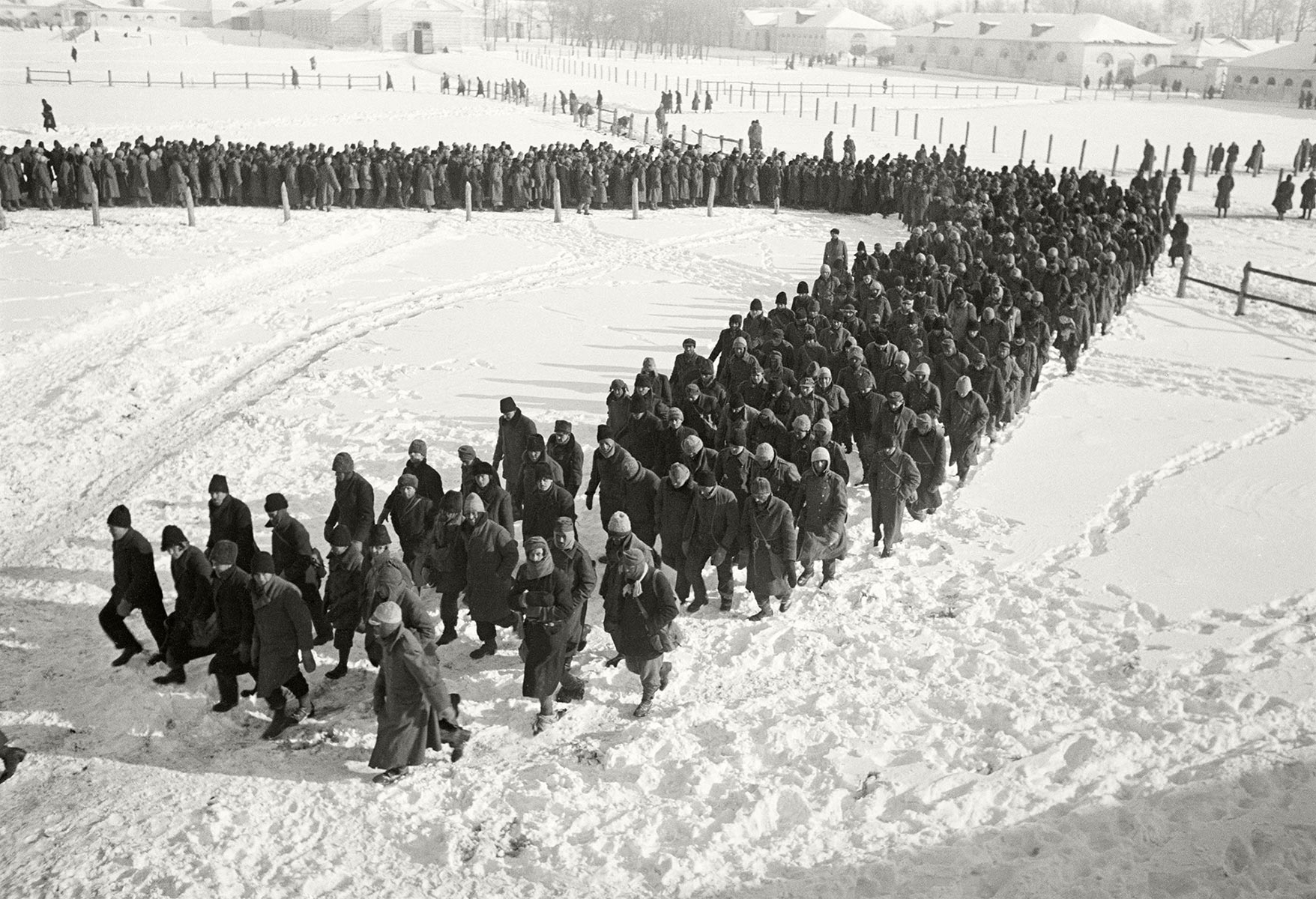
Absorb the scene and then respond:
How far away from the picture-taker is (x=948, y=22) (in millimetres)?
84562

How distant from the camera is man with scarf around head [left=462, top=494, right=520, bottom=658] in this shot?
7.08 metres

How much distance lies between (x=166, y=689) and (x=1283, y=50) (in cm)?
7155

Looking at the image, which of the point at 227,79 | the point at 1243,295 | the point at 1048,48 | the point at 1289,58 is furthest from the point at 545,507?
the point at 1048,48

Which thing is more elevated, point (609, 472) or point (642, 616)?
point (609, 472)

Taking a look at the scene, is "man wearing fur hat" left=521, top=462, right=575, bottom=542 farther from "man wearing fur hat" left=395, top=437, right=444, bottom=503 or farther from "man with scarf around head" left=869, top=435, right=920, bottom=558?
"man with scarf around head" left=869, top=435, right=920, bottom=558

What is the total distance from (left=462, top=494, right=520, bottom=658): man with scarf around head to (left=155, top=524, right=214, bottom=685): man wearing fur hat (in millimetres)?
1592

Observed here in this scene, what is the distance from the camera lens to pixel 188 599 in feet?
21.7

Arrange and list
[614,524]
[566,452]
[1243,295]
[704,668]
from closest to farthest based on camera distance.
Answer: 1. [614,524]
2. [704,668]
3. [566,452]
4. [1243,295]

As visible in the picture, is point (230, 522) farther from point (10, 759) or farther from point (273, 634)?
point (10, 759)

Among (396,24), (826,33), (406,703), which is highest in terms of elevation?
(826,33)

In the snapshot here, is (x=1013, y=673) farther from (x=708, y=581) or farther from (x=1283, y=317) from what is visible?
(x=1283, y=317)

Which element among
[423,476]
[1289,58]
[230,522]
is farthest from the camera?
[1289,58]

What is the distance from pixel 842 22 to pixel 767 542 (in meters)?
96.7

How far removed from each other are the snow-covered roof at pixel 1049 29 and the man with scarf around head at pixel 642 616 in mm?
77721
